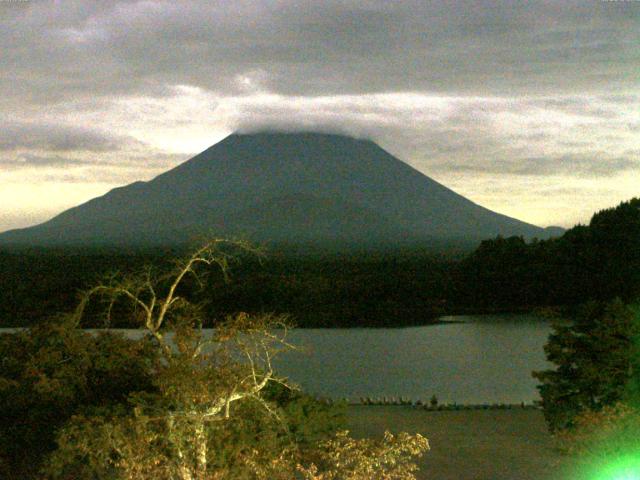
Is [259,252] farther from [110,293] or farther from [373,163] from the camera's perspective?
[373,163]

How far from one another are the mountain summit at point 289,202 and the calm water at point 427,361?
202 ft

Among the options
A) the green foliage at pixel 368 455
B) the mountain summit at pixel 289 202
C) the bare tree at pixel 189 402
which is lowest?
the green foliage at pixel 368 455

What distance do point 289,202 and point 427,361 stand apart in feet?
264

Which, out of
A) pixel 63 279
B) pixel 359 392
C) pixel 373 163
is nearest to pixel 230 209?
pixel 373 163

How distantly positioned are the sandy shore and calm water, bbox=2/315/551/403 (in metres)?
2.31

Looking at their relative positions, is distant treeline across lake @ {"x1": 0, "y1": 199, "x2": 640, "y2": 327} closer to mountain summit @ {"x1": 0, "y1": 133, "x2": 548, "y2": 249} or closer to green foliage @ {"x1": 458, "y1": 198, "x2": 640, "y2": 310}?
green foliage @ {"x1": 458, "y1": 198, "x2": 640, "y2": 310}

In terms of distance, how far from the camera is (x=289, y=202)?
10438 cm

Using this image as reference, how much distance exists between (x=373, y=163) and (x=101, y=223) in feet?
123

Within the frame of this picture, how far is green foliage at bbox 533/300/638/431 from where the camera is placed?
11.0m

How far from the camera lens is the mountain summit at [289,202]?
100438mm

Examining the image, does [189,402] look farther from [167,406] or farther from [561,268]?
[561,268]

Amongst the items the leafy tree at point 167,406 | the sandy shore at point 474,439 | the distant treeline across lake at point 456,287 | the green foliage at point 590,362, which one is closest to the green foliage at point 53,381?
the leafy tree at point 167,406

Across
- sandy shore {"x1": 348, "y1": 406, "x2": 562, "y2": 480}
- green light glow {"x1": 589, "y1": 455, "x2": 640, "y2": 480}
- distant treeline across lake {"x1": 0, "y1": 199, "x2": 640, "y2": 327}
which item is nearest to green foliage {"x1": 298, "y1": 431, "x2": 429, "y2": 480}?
green light glow {"x1": 589, "y1": 455, "x2": 640, "y2": 480}

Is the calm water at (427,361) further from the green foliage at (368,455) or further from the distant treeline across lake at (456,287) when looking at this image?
the green foliage at (368,455)
